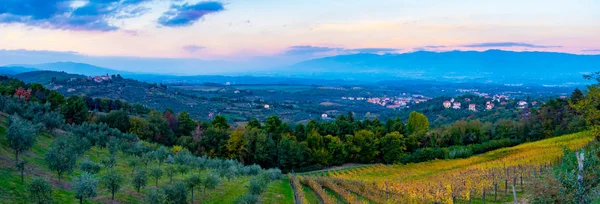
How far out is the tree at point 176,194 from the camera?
1886cm

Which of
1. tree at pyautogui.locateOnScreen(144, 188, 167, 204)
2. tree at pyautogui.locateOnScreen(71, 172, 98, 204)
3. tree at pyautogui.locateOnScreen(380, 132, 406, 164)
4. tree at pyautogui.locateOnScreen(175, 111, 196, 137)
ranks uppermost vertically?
tree at pyautogui.locateOnScreen(71, 172, 98, 204)

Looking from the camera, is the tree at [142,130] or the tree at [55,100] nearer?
the tree at [142,130]

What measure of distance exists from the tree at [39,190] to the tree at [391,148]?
45483 mm

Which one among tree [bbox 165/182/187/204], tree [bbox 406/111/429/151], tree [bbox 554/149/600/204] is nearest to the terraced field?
tree [bbox 165/182/187/204]

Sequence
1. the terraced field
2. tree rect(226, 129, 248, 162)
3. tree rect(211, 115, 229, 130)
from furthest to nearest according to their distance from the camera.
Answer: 1. tree rect(211, 115, 229, 130)
2. tree rect(226, 129, 248, 162)
3. the terraced field

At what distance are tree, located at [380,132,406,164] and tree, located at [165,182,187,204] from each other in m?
39.9

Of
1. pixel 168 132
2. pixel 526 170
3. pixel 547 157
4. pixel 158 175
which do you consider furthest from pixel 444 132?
pixel 158 175

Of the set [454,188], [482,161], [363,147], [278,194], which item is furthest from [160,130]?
[454,188]

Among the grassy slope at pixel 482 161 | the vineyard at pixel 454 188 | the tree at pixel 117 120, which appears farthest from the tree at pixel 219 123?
the vineyard at pixel 454 188

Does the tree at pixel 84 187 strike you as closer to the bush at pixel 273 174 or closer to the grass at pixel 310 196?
the grass at pixel 310 196

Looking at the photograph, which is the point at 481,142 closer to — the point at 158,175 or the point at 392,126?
the point at 392,126

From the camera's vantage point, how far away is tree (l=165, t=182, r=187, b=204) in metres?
18.9

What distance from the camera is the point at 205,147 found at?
2100 inches

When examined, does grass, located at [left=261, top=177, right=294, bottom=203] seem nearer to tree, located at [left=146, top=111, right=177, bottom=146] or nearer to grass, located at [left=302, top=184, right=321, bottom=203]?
grass, located at [left=302, top=184, right=321, bottom=203]
